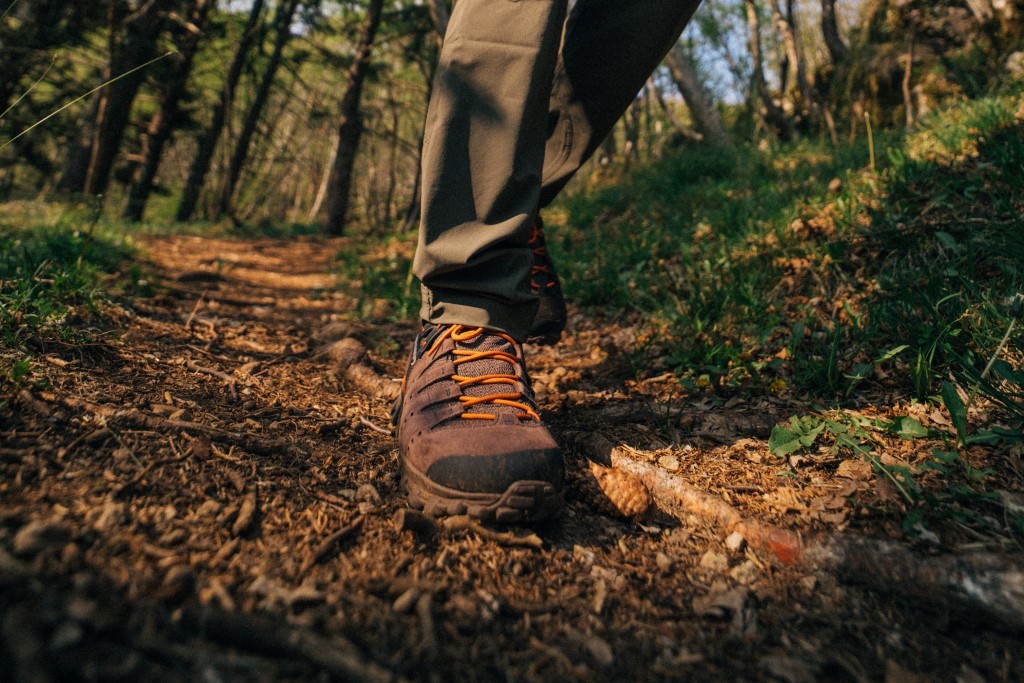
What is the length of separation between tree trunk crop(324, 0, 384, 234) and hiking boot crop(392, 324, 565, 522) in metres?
9.95

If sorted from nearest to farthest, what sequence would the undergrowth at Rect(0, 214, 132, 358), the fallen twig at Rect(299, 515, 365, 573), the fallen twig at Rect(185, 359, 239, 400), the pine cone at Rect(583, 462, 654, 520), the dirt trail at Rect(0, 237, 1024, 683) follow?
the dirt trail at Rect(0, 237, 1024, 683) < the fallen twig at Rect(299, 515, 365, 573) < the pine cone at Rect(583, 462, 654, 520) < the undergrowth at Rect(0, 214, 132, 358) < the fallen twig at Rect(185, 359, 239, 400)

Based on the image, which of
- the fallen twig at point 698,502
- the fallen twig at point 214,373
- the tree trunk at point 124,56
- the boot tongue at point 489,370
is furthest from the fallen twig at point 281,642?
the tree trunk at point 124,56

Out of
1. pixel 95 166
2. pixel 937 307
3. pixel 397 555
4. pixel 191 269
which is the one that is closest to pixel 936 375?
pixel 937 307

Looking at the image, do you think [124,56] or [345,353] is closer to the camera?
[345,353]

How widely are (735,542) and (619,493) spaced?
285 millimetres

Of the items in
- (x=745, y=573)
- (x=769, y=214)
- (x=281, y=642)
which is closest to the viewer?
(x=281, y=642)

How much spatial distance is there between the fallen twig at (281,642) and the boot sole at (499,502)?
1.51 feet

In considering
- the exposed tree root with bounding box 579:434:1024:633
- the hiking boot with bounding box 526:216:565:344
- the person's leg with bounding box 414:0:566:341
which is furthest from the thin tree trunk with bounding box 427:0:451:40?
the exposed tree root with bounding box 579:434:1024:633

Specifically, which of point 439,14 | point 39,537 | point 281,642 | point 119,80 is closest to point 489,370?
point 281,642

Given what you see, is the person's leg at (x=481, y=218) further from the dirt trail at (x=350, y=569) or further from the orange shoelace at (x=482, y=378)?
the dirt trail at (x=350, y=569)

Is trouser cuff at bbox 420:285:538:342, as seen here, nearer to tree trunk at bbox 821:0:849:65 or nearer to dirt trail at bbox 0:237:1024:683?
dirt trail at bbox 0:237:1024:683

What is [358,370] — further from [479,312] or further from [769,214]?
[769,214]

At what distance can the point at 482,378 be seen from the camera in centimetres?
149

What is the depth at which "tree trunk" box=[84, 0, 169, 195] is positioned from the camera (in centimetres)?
689
